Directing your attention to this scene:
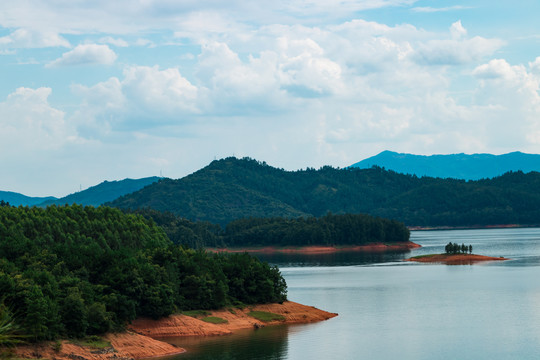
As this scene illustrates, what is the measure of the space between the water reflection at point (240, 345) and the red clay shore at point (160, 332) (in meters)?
1.61

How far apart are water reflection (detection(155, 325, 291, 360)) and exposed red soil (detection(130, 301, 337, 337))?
4.74ft

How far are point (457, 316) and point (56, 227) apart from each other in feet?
213

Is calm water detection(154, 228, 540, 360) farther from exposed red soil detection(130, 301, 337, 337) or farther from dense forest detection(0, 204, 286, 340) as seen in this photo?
dense forest detection(0, 204, 286, 340)

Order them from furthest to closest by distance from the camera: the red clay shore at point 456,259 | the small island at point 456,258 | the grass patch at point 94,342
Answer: the small island at point 456,258 < the red clay shore at point 456,259 < the grass patch at point 94,342

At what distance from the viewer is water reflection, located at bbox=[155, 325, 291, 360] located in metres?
69.3

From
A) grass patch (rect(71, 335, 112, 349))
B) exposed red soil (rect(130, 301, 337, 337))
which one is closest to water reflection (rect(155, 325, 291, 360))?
exposed red soil (rect(130, 301, 337, 337))

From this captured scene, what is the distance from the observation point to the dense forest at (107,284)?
207ft

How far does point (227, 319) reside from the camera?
3374 inches

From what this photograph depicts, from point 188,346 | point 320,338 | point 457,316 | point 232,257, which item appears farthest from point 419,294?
point 188,346

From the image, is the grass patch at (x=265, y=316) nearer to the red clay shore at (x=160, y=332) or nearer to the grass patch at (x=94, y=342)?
the red clay shore at (x=160, y=332)

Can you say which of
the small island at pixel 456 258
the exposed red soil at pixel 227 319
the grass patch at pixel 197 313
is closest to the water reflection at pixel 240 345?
the exposed red soil at pixel 227 319

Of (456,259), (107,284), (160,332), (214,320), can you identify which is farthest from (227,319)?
(456,259)

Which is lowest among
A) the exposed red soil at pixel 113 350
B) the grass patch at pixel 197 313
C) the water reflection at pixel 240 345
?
the water reflection at pixel 240 345

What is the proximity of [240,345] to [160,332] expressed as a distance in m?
9.11
